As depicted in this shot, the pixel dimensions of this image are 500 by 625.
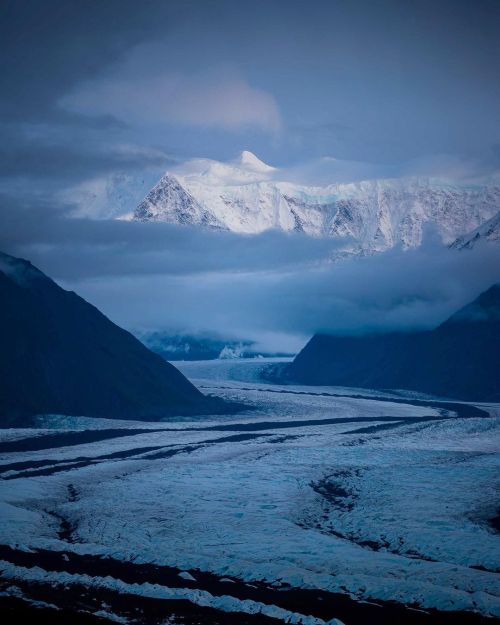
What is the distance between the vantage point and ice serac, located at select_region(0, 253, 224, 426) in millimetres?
Result: 61188

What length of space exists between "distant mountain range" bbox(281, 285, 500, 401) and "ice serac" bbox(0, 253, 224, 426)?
4201 centimetres

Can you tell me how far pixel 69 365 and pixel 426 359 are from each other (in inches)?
2500

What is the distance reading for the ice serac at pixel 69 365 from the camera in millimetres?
61188

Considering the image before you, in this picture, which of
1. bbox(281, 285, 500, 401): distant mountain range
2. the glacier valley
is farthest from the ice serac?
bbox(281, 285, 500, 401): distant mountain range

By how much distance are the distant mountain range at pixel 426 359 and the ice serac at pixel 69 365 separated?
138 ft

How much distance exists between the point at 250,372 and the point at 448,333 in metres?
34.1

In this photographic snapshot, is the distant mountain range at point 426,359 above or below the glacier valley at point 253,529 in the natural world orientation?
above

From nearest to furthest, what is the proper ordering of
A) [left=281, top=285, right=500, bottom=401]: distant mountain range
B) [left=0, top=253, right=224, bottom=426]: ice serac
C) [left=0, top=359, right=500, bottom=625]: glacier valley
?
1. [left=0, top=359, right=500, bottom=625]: glacier valley
2. [left=0, top=253, right=224, bottom=426]: ice serac
3. [left=281, top=285, right=500, bottom=401]: distant mountain range

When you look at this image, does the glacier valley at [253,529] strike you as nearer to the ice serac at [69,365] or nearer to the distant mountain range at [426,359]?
the ice serac at [69,365]

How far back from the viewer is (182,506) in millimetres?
27719

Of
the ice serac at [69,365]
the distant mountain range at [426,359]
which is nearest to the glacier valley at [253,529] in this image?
the ice serac at [69,365]

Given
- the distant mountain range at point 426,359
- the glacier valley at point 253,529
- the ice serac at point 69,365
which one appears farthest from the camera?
the distant mountain range at point 426,359

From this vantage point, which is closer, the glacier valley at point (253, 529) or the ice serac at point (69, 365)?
the glacier valley at point (253, 529)

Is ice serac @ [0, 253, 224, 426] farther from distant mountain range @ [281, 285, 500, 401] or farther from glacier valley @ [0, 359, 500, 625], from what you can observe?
distant mountain range @ [281, 285, 500, 401]
